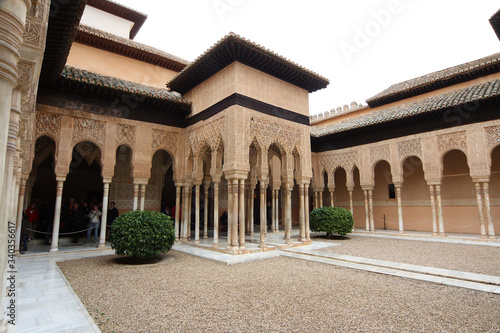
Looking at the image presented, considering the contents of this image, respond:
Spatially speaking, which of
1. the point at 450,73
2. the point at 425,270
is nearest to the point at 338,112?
the point at 450,73

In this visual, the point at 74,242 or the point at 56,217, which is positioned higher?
the point at 56,217

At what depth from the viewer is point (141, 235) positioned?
6.61m

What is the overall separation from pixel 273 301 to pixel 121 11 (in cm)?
1669

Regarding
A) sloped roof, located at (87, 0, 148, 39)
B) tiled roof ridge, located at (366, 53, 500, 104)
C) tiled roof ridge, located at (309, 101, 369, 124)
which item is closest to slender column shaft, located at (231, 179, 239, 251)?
tiled roof ridge, located at (366, 53, 500, 104)

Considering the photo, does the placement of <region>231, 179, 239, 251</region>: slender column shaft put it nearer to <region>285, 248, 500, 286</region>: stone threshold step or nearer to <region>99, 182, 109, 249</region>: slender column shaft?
<region>285, 248, 500, 286</region>: stone threshold step

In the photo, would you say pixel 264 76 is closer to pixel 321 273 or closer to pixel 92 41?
pixel 321 273

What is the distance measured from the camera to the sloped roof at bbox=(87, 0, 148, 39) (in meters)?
14.4

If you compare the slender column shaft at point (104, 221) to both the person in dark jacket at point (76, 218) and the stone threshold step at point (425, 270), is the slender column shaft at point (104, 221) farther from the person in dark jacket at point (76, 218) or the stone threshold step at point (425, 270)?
the stone threshold step at point (425, 270)

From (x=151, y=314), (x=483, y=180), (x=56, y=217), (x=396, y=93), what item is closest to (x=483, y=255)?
(x=483, y=180)

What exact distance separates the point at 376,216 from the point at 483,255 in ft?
27.1

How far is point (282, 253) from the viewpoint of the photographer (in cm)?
812

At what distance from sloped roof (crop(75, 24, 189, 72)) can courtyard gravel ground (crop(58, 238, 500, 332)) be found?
974cm

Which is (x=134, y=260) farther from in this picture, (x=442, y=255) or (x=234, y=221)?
(x=442, y=255)

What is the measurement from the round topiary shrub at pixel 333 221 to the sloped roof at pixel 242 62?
188 inches
